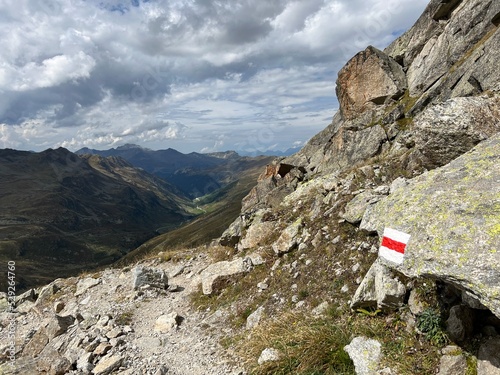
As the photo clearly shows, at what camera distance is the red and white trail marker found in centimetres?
693

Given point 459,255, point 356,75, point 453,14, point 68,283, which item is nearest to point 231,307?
point 459,255

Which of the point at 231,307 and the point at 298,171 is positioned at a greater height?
the point at 298,171

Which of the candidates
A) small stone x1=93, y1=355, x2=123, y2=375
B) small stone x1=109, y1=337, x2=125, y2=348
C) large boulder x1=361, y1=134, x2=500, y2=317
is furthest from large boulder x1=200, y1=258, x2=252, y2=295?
large boulder x1=361, y1=134, x2=500, y2=317

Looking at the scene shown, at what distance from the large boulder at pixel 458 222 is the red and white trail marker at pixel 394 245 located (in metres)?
0.13

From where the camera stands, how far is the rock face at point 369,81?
3198 cm

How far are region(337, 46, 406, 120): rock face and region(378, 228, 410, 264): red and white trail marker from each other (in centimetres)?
2815

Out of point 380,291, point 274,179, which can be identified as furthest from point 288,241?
point 274,179

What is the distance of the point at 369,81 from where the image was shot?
33.3 m

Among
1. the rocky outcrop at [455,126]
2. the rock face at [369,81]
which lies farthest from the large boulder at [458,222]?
the rock face at [369,81]

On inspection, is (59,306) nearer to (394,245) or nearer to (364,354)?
(364,354)

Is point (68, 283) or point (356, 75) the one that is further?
point (356, 75)

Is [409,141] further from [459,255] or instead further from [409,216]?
[459,255]

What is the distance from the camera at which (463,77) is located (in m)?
21.5

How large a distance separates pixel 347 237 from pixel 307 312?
158 inches
